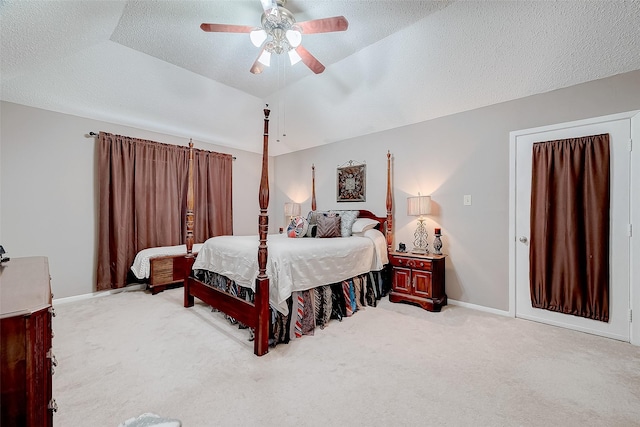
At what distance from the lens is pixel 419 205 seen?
348 centimetres

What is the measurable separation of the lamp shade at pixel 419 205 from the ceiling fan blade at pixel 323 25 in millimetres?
2202

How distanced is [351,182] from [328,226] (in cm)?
109

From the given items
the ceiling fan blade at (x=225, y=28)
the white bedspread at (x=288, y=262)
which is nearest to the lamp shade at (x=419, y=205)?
the white bedspread at (x=288, y=262)

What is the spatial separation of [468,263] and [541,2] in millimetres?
2613

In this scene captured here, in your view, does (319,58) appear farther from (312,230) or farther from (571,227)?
(571,227)

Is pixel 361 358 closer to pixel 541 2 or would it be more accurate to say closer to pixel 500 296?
pixel 500 296

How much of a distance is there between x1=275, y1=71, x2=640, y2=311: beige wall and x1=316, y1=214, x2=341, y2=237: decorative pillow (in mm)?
788

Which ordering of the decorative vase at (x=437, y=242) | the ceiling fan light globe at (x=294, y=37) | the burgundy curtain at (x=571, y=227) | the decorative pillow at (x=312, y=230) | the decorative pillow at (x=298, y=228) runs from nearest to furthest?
the ceiling fan light globe at (x=294, y=37) → the burgundy curtain at (x=571, y=227) → the decorative vase at (x=437, y=242) → the decorative pillow at (x=298, y=228) → the decorative pillow at (x=312, y=230)

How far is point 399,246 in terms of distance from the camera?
3727mm

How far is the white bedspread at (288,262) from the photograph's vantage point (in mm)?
2373

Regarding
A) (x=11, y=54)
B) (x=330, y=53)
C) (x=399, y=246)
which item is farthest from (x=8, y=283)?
(x=399, y=246)

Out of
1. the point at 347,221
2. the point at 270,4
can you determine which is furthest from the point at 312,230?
the point at 270,4

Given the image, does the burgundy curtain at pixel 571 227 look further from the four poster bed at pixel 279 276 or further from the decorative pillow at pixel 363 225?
the decorative pillow at pixel 363 225

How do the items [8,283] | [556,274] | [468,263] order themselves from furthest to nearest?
1. [468,263]
2. [556,274]
3. [8,283]
